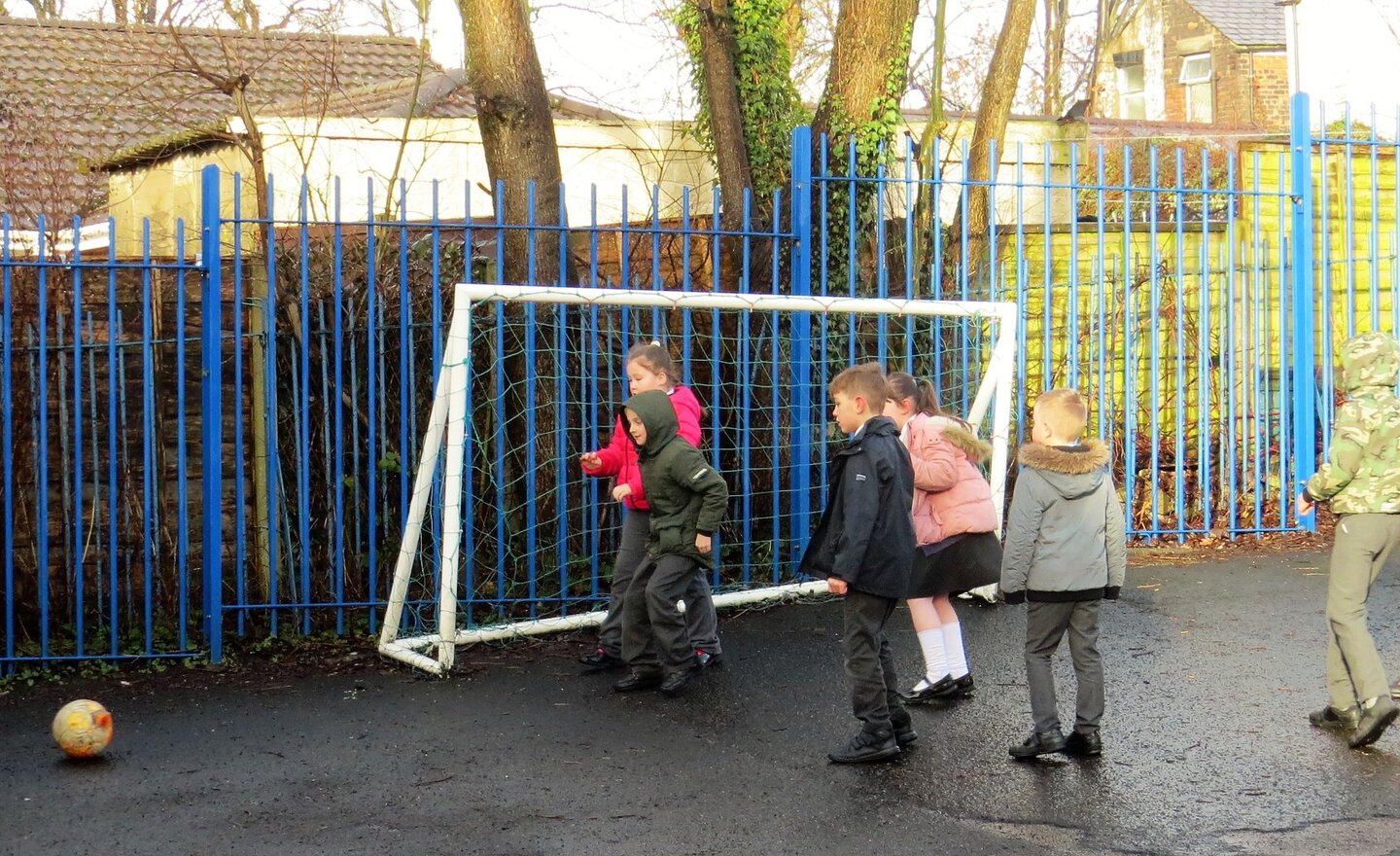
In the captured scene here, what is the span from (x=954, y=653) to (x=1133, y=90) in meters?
35.8

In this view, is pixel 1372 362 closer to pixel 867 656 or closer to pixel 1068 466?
pixel 1068 466

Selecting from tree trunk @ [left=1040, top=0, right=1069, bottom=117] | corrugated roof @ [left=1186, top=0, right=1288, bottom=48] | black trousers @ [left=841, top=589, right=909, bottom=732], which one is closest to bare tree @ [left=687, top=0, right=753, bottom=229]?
black trousers @ [left=841, top=589, right=909, bottom=732]

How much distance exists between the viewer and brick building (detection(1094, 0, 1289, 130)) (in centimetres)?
3494

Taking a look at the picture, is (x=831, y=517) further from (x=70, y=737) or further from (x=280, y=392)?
(x=280, y=392)

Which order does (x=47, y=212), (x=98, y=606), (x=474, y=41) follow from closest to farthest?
(x=98, y=606) → (x=474, y=41) → (x=47, y=212)

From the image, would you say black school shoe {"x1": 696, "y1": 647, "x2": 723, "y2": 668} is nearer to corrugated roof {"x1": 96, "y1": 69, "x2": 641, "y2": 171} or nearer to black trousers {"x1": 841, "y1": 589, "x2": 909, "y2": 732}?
black trousers {"x1": 841, "y1": 589, "x2": 909, "y2": 732}

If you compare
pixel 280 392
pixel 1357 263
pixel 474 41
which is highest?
pixel 474 41

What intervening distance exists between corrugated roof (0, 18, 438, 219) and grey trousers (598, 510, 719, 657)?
594 centimetres

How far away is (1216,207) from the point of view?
13.4 m

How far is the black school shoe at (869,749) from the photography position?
5125 mm

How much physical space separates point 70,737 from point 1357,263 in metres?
11.0

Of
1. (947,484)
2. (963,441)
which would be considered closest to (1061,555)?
(947,484)

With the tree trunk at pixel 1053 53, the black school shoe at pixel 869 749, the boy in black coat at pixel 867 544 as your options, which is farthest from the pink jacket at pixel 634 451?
the tree trunk at pixel 1053 53

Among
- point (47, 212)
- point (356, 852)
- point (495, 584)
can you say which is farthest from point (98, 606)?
point (47, 212)
